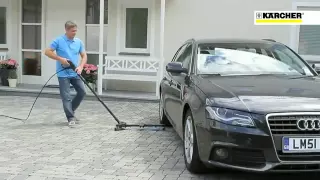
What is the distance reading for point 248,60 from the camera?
5898mm

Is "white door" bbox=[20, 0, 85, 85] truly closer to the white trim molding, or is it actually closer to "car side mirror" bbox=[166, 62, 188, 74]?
the white trim molding

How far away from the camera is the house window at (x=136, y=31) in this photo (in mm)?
11531

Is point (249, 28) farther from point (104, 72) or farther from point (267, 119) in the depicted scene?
point (267, 119)

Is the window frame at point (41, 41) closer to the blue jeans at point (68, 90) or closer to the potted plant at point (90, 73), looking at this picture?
the potted plant at point (90, 73)

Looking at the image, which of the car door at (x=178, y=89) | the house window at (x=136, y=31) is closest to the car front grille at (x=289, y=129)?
the car door at (x=178, y=89)

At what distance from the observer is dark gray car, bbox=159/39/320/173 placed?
13.8 feet

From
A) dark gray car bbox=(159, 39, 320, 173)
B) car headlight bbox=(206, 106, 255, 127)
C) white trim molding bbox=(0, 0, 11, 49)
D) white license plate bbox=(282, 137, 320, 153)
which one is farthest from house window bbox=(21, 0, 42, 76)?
white license plate bbox=(282, 137, 320, 153)

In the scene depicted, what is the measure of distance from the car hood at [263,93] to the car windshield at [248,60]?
32cm

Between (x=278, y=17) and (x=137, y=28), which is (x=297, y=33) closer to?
(x=278, y=17)

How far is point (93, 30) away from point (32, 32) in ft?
5.89

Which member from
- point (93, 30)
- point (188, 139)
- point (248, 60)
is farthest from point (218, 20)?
point (188, 139)

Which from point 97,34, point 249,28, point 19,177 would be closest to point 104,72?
point 97,34

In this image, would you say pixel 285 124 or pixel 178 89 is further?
pixel 178 89

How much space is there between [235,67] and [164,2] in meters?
5.08
